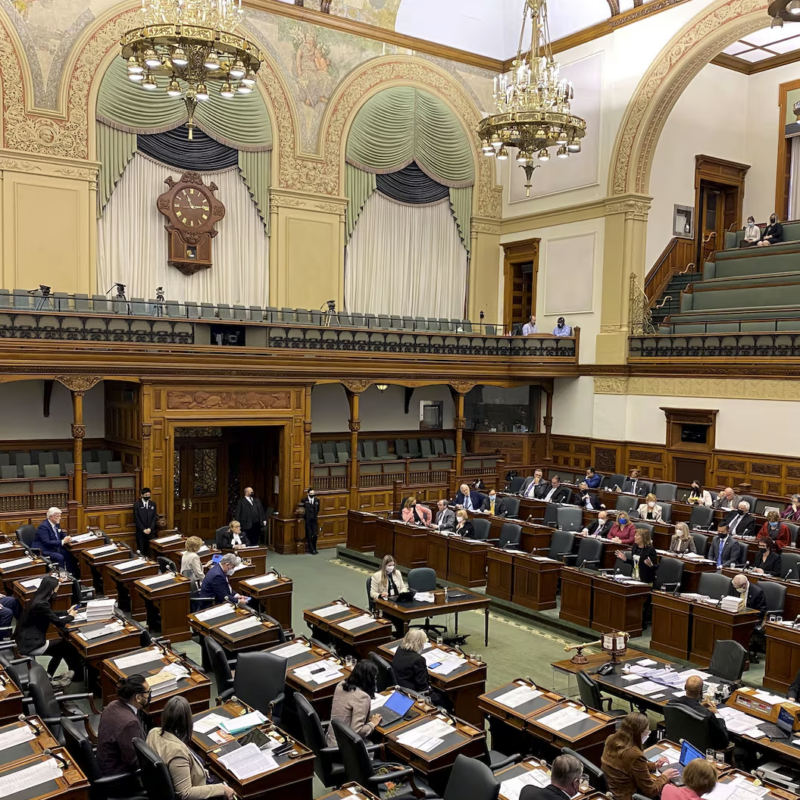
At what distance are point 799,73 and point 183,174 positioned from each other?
16462 mm

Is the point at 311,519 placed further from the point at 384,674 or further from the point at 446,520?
the point at 384,674

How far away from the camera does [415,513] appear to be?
1432 centimetres

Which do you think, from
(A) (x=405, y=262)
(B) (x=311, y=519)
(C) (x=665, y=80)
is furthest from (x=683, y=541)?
(A) (x=405, y=262)

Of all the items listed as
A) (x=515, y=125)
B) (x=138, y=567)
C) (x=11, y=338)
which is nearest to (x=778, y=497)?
(x=515, y=125)

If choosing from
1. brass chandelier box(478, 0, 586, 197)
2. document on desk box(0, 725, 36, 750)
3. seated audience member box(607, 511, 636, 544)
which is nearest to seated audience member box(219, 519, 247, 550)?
seated audience member box(607, 511, 636, 544)

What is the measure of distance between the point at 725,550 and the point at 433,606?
4.71 meters

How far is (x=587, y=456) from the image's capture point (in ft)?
65.3

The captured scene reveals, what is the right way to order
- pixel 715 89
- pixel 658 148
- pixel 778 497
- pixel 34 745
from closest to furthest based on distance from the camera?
pixel 34 745, pixel 778 497, pixel 658 148, pixel 715 89

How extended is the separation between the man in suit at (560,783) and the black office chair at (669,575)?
21.4 feet

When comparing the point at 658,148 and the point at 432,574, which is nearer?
the point at 432,574

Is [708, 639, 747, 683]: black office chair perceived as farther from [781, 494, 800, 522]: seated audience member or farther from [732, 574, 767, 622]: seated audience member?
[781, 494, 800, 522]: seated audience member

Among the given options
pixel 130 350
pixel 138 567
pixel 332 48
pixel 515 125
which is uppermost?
pixel 332 48

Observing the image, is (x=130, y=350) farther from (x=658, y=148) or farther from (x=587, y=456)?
(x=658, y=148)

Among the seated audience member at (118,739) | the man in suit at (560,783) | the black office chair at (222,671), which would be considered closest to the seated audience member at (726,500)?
the black office chair at (222,671)
